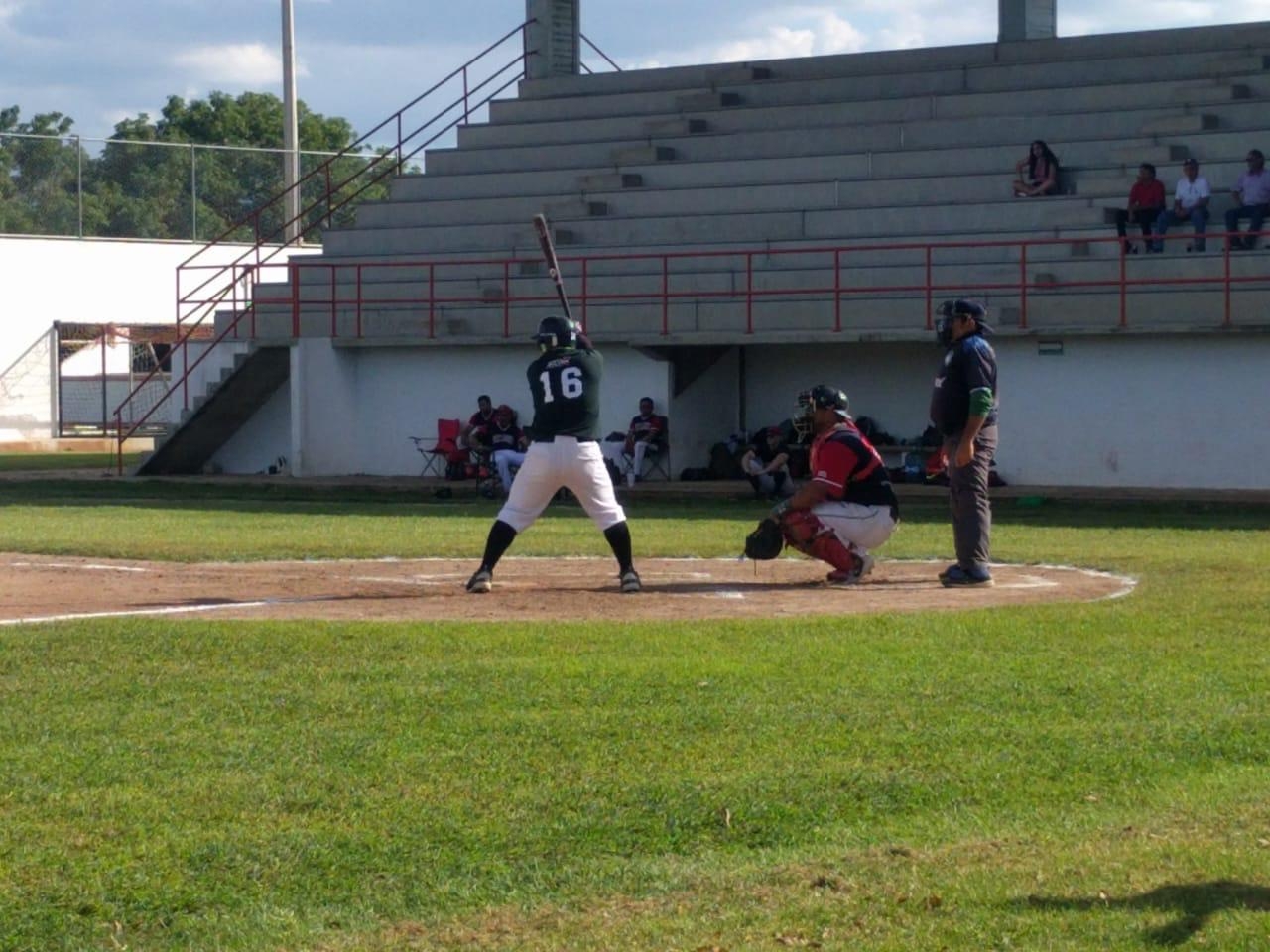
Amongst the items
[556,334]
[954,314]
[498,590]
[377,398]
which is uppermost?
[954,314]

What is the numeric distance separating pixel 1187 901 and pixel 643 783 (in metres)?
2.16

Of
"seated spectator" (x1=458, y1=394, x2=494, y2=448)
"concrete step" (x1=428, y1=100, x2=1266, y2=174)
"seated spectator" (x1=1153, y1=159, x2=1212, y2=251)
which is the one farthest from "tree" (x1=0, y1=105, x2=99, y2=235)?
"seated spectator" (x1=1153, y1=159, x2=1212, y2=251)

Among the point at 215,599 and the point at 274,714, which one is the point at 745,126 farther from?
the point at 274,714

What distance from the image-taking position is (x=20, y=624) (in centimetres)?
1105

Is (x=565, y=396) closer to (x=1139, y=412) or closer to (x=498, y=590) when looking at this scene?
(x=498, y=590)

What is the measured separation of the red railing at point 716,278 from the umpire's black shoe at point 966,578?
1276cm

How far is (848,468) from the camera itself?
45.5 feet

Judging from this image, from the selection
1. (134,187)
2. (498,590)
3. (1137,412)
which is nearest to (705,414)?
(1137,412)

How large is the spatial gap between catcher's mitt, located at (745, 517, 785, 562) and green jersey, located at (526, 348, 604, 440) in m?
1.49

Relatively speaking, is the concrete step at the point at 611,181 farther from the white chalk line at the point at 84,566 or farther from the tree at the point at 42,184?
the white chalk line at the point at 84,566

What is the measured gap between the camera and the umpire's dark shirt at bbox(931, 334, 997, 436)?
13664 millimetres

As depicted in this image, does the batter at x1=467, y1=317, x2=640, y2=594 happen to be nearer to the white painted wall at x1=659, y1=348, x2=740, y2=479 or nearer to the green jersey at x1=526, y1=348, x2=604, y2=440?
the green jersey at x1=526, y1=348, x2=604, y2=440

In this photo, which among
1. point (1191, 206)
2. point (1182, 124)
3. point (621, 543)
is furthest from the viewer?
point (1182, 124)

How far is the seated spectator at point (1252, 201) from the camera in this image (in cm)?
2636
